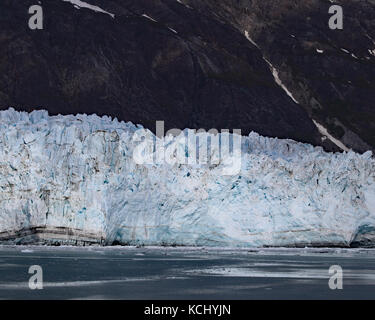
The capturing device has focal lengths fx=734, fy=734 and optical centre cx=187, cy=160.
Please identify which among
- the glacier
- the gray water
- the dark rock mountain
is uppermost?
the dark rock mountain

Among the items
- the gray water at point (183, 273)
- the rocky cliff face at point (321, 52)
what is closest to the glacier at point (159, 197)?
the gray water at point (183, 273)

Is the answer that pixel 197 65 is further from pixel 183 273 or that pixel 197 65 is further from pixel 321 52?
pixel 183 273

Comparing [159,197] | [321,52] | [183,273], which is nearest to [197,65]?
[321,52]

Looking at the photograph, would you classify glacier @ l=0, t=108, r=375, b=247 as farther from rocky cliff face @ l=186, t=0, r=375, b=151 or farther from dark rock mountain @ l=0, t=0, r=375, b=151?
rocky cliff face @ l=186, t=0, r=375, b=151

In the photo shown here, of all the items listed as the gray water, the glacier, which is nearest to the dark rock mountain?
the glacier

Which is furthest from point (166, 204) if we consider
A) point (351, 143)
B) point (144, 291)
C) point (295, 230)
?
point (351, 143)
